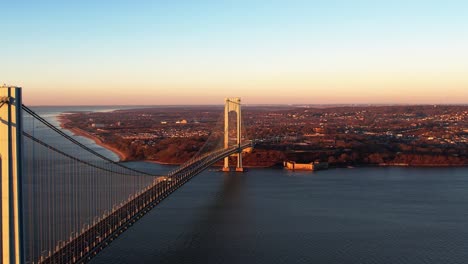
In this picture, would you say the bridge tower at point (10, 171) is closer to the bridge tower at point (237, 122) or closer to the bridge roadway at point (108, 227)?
the bridge roadway at point (108, 227)

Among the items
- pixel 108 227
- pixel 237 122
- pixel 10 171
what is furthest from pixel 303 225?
pixel 237 122

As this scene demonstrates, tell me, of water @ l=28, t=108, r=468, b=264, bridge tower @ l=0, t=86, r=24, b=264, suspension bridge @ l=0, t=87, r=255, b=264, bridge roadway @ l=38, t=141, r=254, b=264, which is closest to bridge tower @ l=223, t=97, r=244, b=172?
suspension bridge @ l=0, t=87, r=255, b=264

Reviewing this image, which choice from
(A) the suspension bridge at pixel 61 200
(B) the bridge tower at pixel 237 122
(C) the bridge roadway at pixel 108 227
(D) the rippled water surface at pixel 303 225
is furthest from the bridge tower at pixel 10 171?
(B) the bridge tower at pixel 237 122

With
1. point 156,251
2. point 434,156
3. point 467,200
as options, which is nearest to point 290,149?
point 434,156

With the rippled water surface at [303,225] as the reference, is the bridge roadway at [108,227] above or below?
above

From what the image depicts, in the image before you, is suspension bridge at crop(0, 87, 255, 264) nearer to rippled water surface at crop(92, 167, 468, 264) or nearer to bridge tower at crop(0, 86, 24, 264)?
bridge tower at crop(0, 86, 24, 264)
